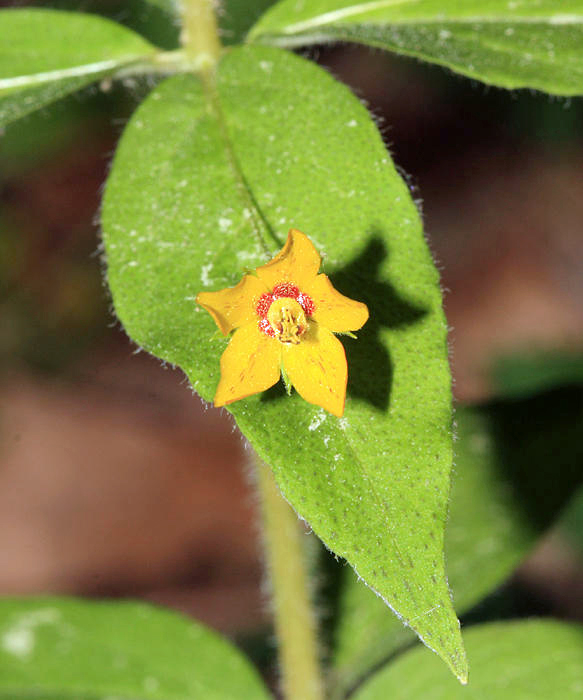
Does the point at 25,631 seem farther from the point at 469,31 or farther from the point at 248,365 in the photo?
the point at 469,31

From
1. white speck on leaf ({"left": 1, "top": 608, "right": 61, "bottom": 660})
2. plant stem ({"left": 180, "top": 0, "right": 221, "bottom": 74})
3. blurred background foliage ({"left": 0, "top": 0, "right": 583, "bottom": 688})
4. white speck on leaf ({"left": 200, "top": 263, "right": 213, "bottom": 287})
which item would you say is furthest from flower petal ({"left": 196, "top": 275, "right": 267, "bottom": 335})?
blurred background foliage ({"left": 0, "top": 0, "right": 583, "bottom": 688})

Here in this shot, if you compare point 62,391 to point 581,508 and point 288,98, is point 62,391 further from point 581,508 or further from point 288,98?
point 288,98

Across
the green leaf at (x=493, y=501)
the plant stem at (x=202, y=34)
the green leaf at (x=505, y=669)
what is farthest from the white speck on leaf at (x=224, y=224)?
the green leaf at (x=505, y=669)

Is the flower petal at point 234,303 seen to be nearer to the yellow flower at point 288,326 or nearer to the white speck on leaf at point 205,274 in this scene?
the yellow flower at point 288,326

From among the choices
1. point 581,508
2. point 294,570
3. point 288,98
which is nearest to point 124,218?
point 288,98

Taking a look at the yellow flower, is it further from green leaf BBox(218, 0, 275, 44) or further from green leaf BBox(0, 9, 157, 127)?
green leaf BBox(218, 0, 275, 44)
